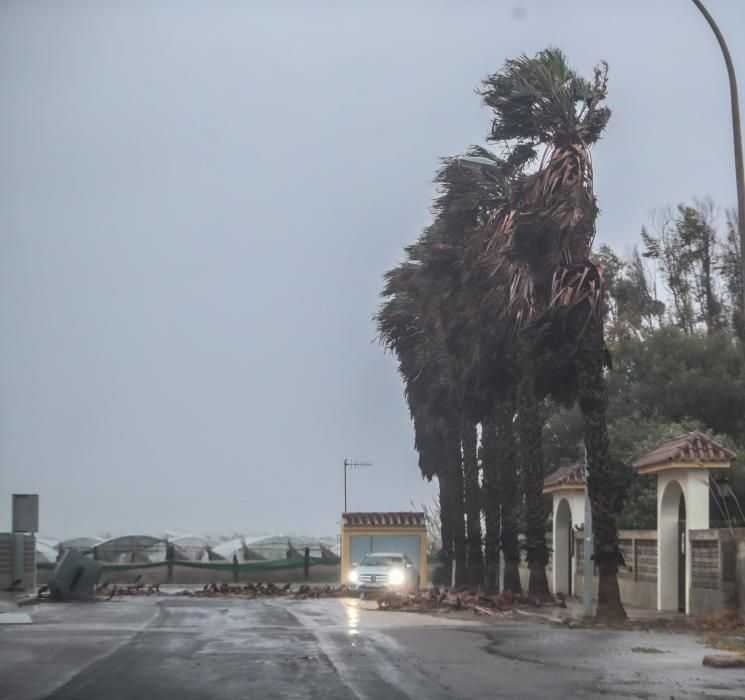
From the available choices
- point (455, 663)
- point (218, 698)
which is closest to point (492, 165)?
point (455, 663)

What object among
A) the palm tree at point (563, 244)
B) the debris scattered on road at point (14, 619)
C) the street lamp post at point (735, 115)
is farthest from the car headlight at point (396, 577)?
the street lamp post at point (735, 115)

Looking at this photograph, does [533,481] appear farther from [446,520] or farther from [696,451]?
[446,520]

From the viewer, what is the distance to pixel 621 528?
37656 mm

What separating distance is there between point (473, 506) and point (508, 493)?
6.39m

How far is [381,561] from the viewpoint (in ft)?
155

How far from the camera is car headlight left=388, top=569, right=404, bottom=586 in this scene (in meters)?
45.5

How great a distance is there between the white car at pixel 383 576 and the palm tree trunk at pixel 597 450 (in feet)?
56.9

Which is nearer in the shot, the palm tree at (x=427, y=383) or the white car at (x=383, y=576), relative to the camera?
the white car at (x=383, y=576)

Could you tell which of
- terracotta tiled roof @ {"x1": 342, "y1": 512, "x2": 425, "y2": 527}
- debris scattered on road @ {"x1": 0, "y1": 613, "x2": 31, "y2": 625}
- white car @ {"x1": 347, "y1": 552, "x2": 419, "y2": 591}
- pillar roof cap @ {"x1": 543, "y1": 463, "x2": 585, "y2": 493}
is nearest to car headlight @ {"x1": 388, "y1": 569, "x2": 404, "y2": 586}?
white car @ {"x1": 347, "y1": 552, "x2": 419, "y2": 591}

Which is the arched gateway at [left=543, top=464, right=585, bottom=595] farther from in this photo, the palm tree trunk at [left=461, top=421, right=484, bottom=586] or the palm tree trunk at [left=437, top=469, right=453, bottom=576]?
the palm tree trunk at [left=437, top=469, right=453, bottom=576]

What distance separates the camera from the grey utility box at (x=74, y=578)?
1545 inches

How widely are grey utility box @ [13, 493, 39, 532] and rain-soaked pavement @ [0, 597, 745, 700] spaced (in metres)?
15.4

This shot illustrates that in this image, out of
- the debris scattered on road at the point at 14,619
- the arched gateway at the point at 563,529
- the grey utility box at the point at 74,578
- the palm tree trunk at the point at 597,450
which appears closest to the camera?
the debris scattered on road at the point at 14,619

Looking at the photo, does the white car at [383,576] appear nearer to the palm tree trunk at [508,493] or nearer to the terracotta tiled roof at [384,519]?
the palm tree trunk at [508,493]
